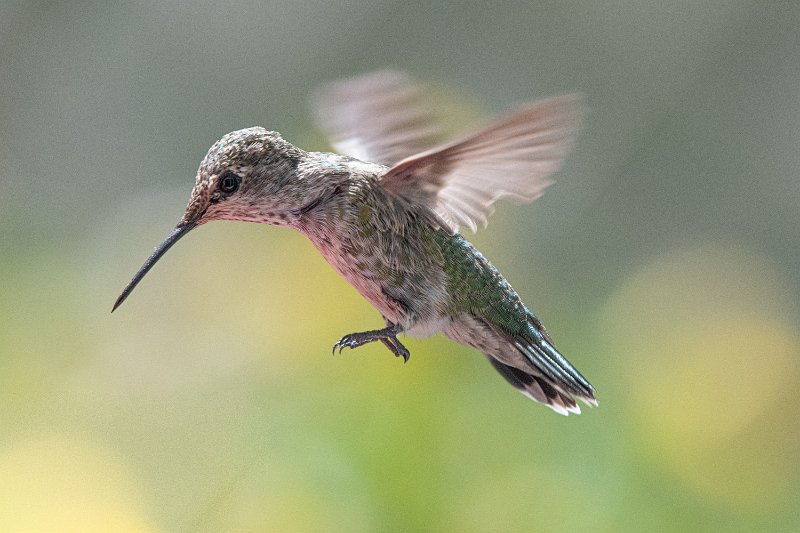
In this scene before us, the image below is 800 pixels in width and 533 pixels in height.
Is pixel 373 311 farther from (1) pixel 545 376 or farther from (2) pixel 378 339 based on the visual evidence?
(2) pixel 378 339

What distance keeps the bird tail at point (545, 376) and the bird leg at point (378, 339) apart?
0.69 ft

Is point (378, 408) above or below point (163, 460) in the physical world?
above

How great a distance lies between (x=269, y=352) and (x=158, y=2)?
82.8 inches

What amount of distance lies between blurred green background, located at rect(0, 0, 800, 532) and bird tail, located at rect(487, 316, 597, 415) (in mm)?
301

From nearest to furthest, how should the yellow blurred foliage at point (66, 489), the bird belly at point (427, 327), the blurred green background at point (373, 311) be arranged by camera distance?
1. the bird belly at point (427, 327)
2. the yellow blurred foliage at point (66, 489)
3. the blurred green background at point (373, 311)

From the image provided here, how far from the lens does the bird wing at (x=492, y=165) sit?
0.71 metres

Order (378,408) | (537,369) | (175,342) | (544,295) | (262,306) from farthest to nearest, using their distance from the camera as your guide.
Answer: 1. (544,295)
2. (175,342)
3. (262,306)
4. (378,408)
5. (537,369)

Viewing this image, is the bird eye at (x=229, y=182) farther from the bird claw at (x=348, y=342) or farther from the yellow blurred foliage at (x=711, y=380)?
the yellow blurred foliage at (x=711, y=380)

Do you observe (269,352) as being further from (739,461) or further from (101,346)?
(739,461)

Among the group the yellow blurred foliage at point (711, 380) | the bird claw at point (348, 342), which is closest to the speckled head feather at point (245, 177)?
the bird claw at point (348, 342)

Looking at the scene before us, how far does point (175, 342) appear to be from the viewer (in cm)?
221

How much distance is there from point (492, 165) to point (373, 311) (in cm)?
101

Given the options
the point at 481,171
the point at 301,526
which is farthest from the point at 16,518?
the point at 481,171

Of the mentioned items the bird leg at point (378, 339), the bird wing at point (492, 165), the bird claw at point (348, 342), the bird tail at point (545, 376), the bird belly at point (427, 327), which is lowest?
the bird claw at point (348, 342)
